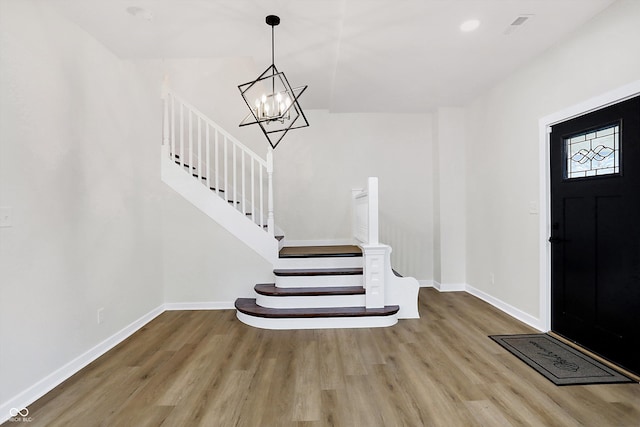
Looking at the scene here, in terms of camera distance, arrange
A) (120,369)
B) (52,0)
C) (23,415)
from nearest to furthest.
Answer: (23,415) → (52,0) → (120,369)

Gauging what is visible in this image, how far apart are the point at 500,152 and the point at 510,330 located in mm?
2114

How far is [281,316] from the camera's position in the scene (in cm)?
334

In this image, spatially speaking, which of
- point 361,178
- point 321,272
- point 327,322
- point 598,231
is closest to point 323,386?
point 327,322

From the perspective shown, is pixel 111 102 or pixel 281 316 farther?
pixel 281 316

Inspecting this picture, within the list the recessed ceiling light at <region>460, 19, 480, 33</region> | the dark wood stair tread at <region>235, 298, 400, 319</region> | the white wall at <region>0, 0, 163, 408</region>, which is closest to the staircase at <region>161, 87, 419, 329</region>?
the dark wood stair tread at <region>235, 298, 400, 319</region>

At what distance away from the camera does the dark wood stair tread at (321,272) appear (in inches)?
149

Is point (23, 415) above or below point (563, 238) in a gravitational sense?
below

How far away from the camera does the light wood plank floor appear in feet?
6.20

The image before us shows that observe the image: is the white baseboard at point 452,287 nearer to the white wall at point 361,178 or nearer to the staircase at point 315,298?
the white wall at point 361,178

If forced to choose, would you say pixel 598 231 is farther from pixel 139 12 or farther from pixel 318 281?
pixel 139 12

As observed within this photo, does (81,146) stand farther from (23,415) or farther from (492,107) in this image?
(492,107)

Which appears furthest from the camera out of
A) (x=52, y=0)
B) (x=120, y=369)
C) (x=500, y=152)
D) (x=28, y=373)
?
(x=500, y=152)

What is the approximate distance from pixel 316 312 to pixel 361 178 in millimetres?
2531

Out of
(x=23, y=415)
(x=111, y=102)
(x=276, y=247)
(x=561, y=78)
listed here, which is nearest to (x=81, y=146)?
(x=111, y=102)
